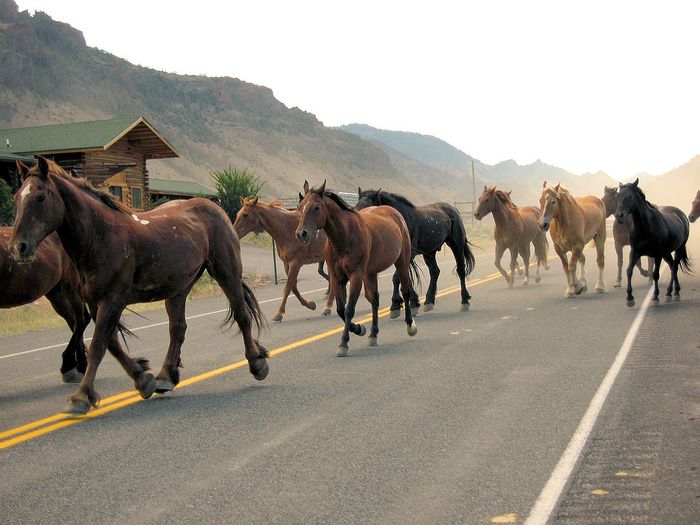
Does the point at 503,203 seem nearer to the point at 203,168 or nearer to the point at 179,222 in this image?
the point at 179,222

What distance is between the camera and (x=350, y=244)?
35.7 feet

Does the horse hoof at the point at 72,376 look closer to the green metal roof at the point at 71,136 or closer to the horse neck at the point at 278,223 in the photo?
the horse neck at the point at 278,223

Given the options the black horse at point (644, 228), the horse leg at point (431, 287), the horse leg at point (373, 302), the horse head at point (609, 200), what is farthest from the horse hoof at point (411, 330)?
the horse head at point (609, 200)

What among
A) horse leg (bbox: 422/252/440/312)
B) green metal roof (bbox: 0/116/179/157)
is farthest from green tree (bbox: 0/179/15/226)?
horse leg (bbox: 422/252/440/312)

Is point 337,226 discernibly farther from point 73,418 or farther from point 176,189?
point 176,189

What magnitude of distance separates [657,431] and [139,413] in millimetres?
4216

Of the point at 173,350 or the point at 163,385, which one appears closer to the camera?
the point at 163,385

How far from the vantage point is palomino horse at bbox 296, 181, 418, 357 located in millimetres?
10461

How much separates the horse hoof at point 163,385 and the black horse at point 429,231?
6.61 m

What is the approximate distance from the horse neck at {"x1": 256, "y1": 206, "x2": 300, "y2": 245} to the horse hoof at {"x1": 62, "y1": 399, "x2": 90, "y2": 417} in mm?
8884

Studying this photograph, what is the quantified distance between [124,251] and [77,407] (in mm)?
1424

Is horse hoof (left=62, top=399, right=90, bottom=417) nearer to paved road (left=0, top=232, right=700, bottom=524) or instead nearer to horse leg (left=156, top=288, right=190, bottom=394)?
paved road (left=0, top=232, right=700, bottom=524)

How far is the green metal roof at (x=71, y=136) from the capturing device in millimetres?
41406

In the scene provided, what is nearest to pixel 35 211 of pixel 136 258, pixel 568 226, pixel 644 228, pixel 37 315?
pixel 136 258
